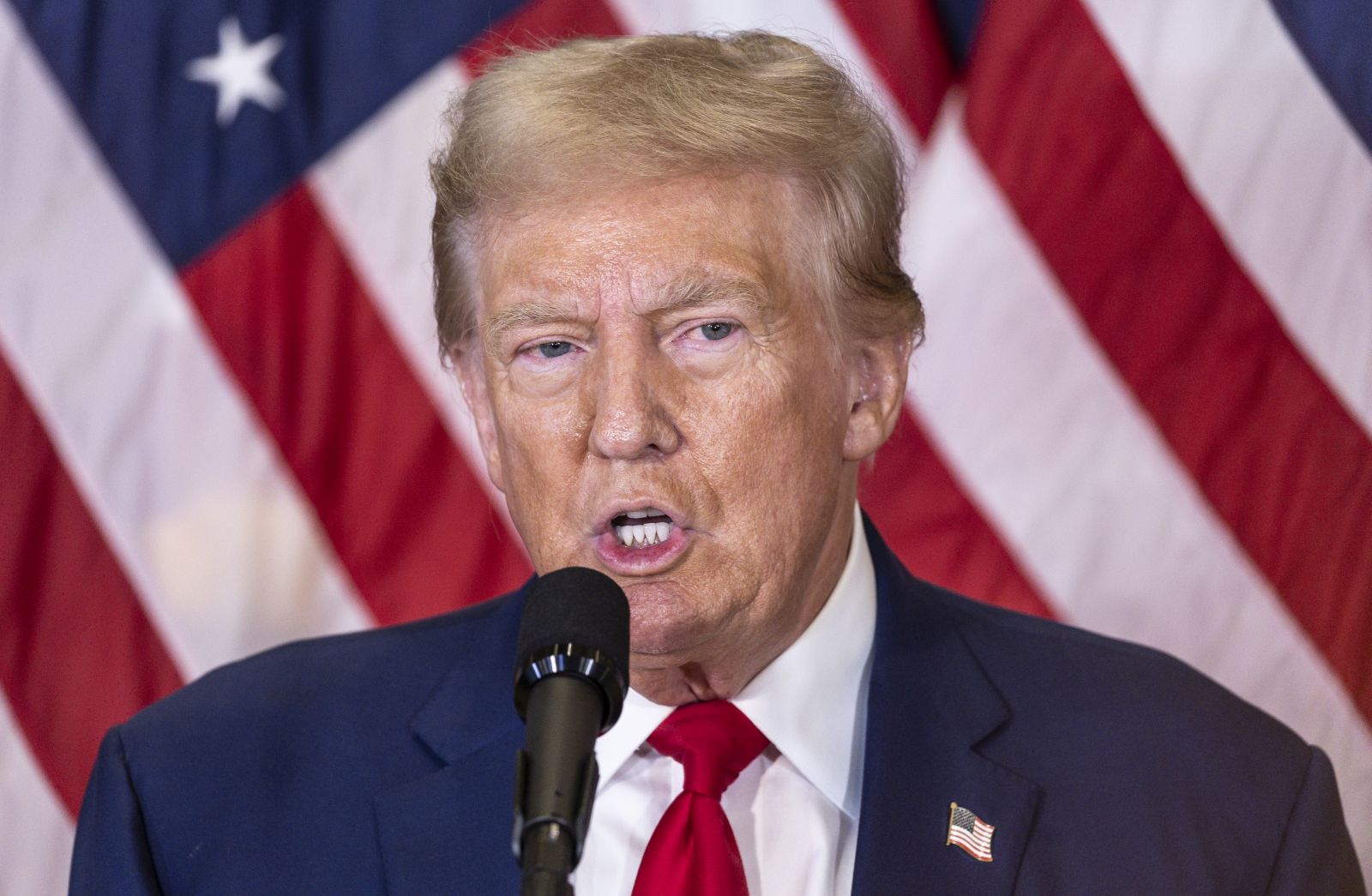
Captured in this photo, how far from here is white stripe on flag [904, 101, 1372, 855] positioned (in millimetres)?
2680

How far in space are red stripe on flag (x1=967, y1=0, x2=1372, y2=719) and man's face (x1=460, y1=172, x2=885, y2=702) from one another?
105cm

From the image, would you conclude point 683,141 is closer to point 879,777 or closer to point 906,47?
point 879,777

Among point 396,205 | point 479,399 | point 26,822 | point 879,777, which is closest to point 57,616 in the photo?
point 26,822

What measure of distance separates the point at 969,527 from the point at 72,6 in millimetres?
1763

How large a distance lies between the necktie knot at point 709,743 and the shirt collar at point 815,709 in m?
0.02

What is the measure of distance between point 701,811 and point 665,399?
0.47 m

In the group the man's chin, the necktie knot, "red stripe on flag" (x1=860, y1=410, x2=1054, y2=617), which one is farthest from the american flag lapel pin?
"red stripe on flag" (x1=860, y1=410, x2=1054, y2=617)

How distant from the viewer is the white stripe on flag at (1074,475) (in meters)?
2.68

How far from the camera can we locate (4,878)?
8.78ft

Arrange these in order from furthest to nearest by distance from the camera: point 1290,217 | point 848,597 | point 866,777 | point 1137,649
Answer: point 1290,217 < point 1137,649 < point 848,597 < point 866,777

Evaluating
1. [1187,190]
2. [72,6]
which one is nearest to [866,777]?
[1187,190]


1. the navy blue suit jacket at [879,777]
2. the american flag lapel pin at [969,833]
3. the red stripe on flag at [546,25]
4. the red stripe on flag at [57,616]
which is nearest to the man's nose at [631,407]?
the navy blue suit jacket at [879,777]

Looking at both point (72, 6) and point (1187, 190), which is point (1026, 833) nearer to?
point (1187, 190)

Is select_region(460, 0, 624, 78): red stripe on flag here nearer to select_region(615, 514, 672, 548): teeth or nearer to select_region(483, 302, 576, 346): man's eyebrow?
select_region(483, 302, 576, 346): man's eyebrow
